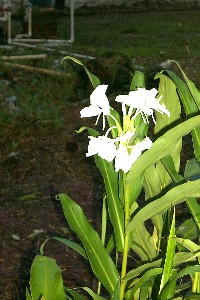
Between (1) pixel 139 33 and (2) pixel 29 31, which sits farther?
(1) pixel 139 33

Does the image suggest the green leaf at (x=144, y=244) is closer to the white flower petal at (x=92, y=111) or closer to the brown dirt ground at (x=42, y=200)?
the white flower petal at (x=92, y=111)

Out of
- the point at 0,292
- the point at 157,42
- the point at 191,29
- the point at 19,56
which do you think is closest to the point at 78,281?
the point at 0,292

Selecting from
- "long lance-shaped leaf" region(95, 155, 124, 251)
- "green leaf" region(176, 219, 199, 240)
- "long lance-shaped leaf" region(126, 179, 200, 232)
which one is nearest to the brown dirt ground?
"green leaf" region(176, 219, 199, 240)

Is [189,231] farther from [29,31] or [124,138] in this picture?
[29,31]

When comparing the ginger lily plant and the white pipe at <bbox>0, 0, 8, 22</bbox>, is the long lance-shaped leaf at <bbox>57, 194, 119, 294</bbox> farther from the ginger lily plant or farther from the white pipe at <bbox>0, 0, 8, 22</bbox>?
the white pipe at <bbox>0, 0, 8, 22</bbox>

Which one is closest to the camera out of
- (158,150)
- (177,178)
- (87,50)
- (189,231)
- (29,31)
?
(158,150)

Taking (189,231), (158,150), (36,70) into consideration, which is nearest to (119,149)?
(158,150)
